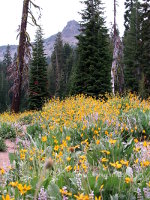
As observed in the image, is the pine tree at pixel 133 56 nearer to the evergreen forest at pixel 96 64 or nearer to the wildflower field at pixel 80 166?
the evergreen forest at pixel 96 64

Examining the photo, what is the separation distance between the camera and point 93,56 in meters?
23.1

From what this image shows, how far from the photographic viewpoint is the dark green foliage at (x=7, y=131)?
7.24 meters

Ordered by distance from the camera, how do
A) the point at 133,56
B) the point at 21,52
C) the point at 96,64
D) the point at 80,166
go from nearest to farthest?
the point at 80,166
the point at 21,52
the point at 96,64
the point at 133,56

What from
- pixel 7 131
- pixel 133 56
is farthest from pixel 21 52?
pixel 133 56

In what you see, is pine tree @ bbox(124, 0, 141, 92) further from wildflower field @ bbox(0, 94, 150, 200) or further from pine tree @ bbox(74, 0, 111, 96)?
wildflower field @ bbox(0, 94, 150, 200)

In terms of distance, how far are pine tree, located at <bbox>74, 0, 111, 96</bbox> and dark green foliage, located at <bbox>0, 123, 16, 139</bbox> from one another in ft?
43.3

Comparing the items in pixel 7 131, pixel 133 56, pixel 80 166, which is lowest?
pixel 7 131

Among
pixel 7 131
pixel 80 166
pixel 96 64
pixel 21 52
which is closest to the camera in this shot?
pixel 80 166

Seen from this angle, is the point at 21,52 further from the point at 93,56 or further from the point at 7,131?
the point at 93,56

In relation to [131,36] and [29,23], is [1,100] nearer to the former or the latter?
[131,36]

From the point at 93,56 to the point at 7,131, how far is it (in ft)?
55.1

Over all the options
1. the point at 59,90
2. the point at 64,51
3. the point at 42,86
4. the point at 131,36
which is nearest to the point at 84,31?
the point at 42,86

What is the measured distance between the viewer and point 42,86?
103 ft

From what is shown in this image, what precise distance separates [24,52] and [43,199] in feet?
39.8
